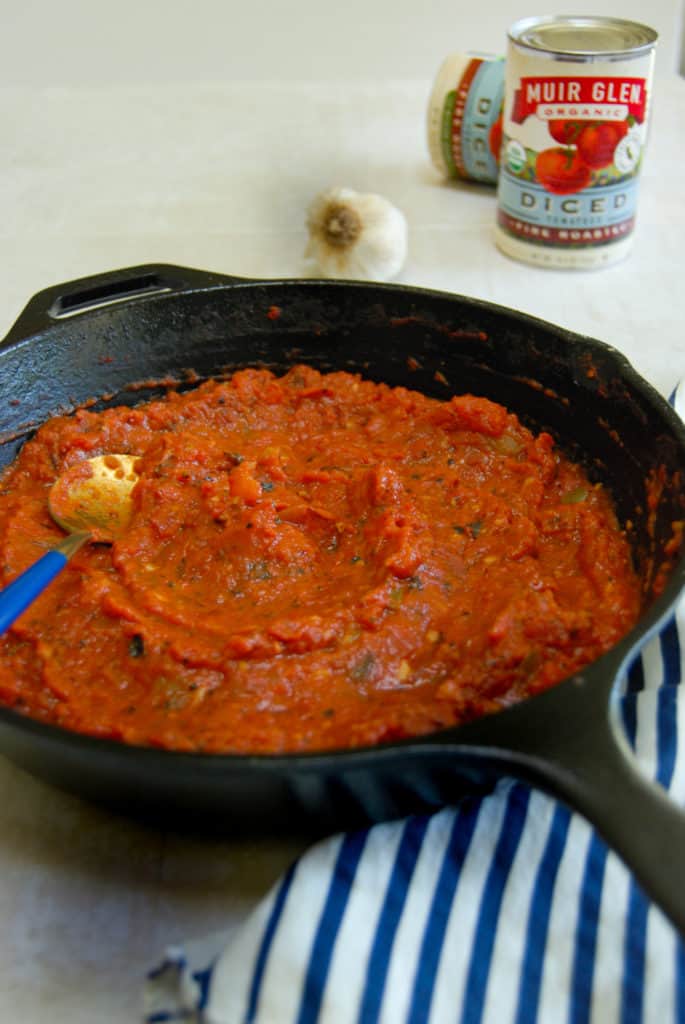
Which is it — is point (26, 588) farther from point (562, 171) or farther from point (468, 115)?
point (468, 115)

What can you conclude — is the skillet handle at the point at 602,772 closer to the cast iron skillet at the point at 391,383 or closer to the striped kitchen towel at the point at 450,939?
the cast iron skillet at the point at 391,383

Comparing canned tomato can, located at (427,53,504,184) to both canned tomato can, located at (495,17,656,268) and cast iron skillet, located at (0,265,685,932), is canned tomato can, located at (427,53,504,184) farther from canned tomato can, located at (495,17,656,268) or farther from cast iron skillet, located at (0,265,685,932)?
cast iron skillet, located at (0,265,685,932)

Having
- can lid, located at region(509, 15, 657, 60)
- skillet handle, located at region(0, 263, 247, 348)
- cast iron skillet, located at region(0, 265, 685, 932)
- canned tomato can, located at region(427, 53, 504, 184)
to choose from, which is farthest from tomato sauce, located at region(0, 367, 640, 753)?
canned tomato can, located at region(427, 53, 504, 184)

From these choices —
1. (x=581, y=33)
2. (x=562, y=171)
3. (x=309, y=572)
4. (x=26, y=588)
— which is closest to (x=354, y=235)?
(x=562, y=171)

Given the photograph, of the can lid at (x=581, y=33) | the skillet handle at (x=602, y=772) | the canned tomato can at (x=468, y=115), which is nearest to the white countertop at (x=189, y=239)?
the canned tomato can at (x=468, y=115)

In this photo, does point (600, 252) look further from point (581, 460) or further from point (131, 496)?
point (131, 496)

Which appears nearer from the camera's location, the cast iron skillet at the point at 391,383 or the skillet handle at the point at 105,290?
the cast iron skillet at the point at 391,383
